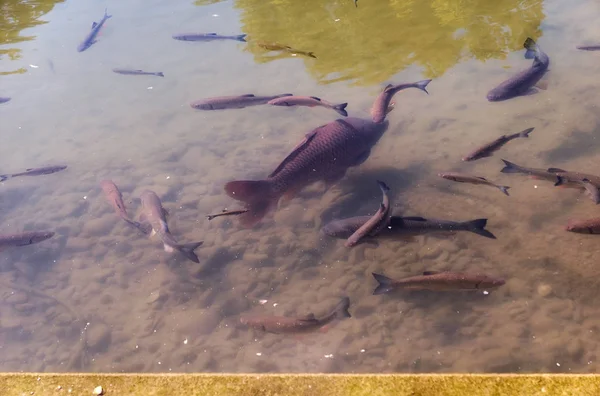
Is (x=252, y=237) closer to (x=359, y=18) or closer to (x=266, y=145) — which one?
(x=266, y=145)

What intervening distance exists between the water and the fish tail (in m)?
0.31

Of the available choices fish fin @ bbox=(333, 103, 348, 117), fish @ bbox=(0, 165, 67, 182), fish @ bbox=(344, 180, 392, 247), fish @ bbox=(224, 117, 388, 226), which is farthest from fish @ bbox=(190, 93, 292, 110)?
fish @ bbox=(344, 180, 392, 247)

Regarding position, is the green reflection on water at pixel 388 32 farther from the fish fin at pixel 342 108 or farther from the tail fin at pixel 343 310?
the tail fin at pixel 343 310

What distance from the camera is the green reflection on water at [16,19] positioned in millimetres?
8664

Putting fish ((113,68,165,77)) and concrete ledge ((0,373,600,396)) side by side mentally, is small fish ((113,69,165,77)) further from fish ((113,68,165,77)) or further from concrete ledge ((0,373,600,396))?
concrete ledge ((0,373,600,396))

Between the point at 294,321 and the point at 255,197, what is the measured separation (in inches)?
44.9

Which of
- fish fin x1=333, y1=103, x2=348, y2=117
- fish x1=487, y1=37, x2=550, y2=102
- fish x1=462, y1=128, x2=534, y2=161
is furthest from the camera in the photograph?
fish x1=487, y1=37, x2=550, y2=102

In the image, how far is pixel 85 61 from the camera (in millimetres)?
7727

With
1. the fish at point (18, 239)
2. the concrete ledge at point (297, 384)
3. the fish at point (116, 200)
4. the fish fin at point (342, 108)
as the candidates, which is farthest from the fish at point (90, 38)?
the concrete ledge at point (297, 384)

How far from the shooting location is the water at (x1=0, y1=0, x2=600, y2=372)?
3.28 m

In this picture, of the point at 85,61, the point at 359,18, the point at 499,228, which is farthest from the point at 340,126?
the point at 85,61

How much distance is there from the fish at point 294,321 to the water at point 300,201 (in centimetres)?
7

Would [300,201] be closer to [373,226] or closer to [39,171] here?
[373,226]

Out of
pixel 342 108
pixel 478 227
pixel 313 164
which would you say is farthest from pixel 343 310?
pixel 342 108
